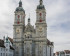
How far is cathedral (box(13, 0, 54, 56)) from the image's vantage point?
86688mm

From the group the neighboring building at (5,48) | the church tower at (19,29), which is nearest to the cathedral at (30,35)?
the church tower at (19,29)

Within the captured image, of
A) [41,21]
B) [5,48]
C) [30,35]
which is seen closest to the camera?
[5,48]

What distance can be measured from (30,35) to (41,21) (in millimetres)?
8184

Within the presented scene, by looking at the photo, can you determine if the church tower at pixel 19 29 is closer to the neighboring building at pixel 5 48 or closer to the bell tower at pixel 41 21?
the neighboring building at pixel 5 48

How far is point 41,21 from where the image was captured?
8838 centimetres

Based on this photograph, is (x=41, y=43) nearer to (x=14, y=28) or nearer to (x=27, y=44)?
(x=27, y=44)

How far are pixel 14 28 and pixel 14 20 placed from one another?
3.98 m

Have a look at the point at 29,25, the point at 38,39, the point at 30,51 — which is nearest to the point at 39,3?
the point at 29,25

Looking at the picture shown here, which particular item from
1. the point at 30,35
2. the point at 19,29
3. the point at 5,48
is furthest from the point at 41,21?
the point at 5,48

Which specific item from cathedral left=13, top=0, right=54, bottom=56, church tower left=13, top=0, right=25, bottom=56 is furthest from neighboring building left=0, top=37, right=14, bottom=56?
cathedral left=13, top=0, right=54, bottom=56

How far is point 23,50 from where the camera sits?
89.7m

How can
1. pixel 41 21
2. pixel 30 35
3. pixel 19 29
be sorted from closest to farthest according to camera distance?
1. pixel 30 35
2. pixel 41 21
3. pixel 19 29

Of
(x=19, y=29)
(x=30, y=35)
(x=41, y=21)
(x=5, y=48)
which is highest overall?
(x=41, y=21)

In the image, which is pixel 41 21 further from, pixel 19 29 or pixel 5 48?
pixel 5 48
